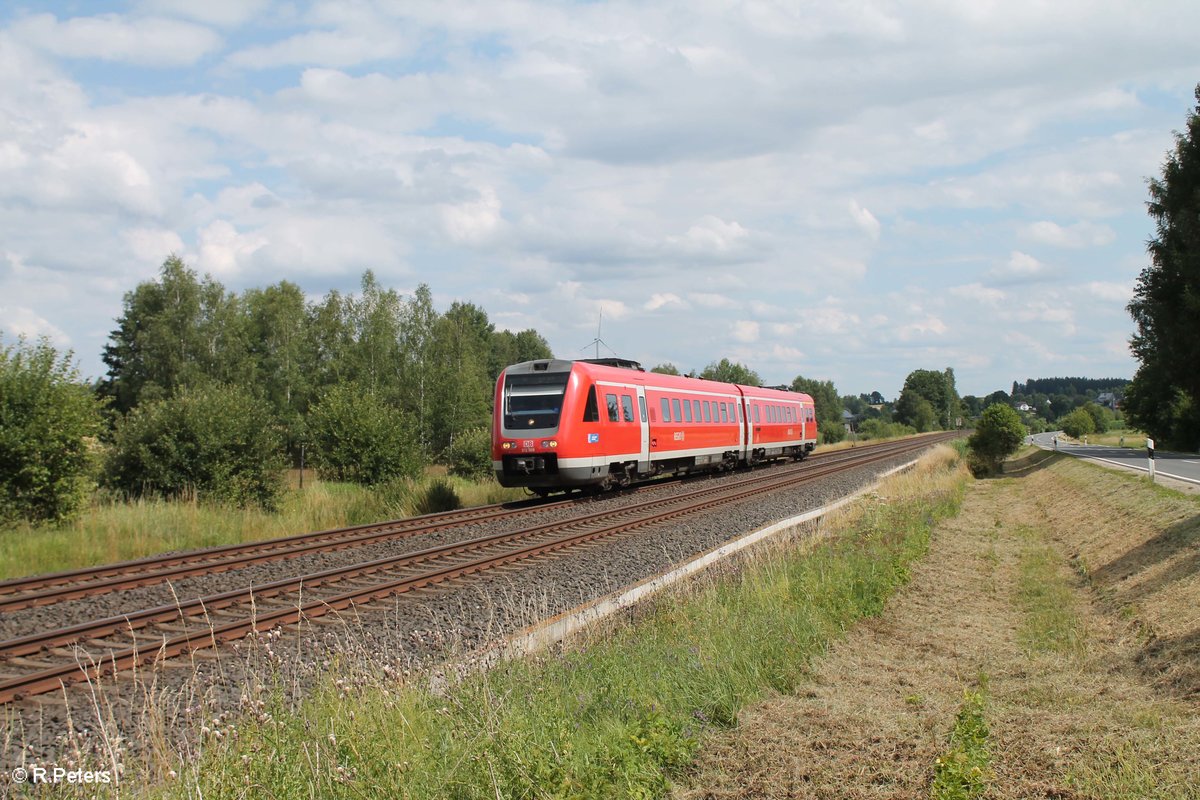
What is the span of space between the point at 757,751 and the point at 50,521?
13822mm

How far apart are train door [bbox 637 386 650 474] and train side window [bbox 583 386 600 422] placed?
2687mm

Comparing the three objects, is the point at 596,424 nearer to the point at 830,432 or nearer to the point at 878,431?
the point at 830,432

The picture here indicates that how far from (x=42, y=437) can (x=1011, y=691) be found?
14.7 metres

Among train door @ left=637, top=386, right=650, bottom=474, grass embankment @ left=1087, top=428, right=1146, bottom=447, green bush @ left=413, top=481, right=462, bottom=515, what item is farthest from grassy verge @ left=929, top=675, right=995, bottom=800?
grass embankment @ left=1087, top=428, right=1146, bottom=447

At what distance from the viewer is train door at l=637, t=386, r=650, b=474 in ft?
76.5

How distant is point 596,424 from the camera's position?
20.7 metres

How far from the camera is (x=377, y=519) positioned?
65.0 feet

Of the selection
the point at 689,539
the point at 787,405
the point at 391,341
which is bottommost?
the point at 689,539

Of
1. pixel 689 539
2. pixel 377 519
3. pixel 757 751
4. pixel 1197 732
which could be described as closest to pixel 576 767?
pixel 757 751

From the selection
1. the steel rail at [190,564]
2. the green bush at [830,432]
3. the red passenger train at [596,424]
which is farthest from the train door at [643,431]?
the green bush at [830,432]

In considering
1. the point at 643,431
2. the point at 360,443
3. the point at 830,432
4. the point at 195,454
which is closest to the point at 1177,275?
the point at 643,431

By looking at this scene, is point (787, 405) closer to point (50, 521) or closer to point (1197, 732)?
point (50, 521)

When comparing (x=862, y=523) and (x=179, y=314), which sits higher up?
(x=179, y=314)

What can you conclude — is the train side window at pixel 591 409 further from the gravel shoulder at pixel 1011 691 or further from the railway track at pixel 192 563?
the gravel shoulder at pixel 1011 691
